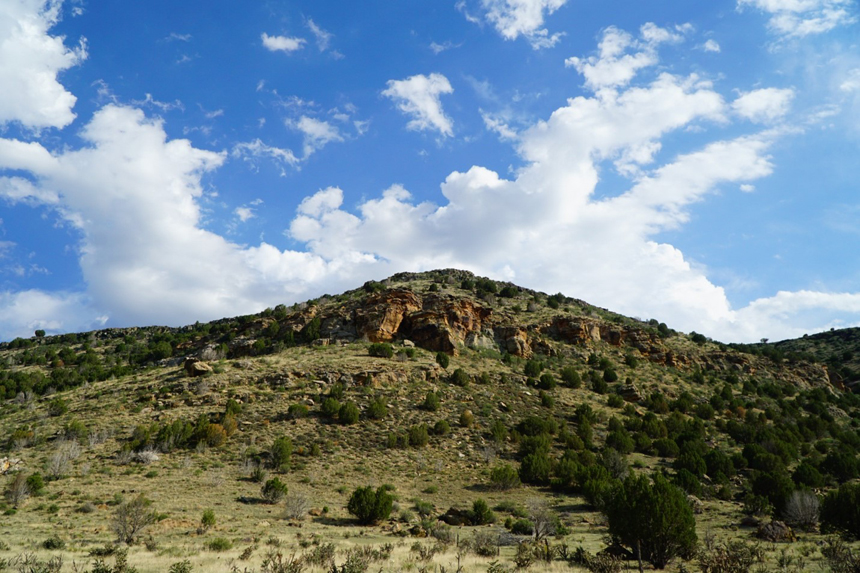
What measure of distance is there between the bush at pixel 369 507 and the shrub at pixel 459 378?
21789 millimetres

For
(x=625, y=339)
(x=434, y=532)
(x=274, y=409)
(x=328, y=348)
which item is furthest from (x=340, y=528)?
(x=625, y=339)

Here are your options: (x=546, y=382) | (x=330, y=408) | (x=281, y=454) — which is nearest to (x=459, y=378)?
(x=546, y=382)

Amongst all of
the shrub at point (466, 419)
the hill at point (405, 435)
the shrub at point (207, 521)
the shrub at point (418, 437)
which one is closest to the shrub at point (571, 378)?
the hill at point (405, 435)

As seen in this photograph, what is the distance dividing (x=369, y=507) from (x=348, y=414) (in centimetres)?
1322

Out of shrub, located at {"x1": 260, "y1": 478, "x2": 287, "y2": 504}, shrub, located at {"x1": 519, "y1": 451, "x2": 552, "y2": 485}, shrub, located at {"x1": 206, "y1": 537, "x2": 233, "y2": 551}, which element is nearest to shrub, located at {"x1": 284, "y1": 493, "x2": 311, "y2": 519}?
shrub, located at {"x1": 260, "y1": 478, "x2": 287, "y2": 504}

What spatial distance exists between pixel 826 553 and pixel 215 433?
3238cm

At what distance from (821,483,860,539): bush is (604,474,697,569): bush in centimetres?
1040

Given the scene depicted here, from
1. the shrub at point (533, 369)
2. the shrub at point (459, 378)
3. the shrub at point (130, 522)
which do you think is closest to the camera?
the shrub at point (130, 522)

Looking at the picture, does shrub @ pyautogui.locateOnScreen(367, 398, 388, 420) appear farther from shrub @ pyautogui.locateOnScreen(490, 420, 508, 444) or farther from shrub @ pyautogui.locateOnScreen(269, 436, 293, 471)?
shrub @ pyautogui.locateOnScreen(490, 420, 508, 444)

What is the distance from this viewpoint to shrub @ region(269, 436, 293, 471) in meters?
28.0

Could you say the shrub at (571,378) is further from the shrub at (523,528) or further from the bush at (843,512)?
the shrub at (523,528)

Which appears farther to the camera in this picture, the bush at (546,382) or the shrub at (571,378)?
the shrub at (571,378)

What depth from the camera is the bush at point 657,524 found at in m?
15.4

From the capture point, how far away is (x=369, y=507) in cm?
2134
